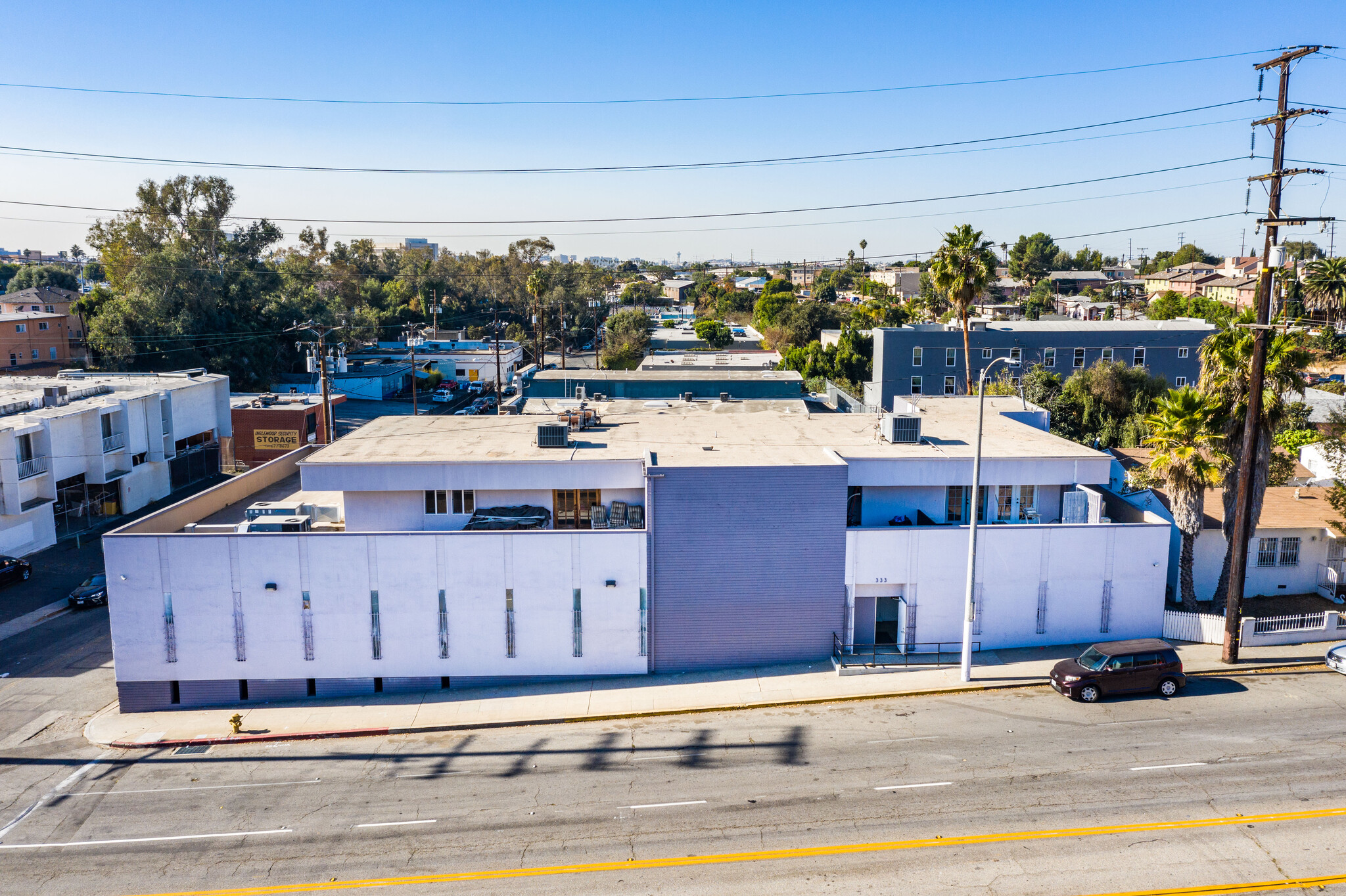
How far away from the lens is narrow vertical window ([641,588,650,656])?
2600 centimetres

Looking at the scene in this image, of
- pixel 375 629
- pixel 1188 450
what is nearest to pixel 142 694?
pixel 375 629

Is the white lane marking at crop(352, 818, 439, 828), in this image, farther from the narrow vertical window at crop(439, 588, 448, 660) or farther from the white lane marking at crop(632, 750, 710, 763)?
the narrow vertical window at crop(439, 588, 448, 660)

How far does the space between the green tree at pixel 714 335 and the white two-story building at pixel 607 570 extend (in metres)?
58.3

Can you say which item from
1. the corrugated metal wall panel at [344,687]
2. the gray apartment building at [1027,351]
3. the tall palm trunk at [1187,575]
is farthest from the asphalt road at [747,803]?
the gray apartment building at [1027,351]

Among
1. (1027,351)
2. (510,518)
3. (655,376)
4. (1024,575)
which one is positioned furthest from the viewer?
(1027,351)

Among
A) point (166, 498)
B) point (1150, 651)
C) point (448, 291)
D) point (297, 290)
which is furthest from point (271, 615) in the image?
point (448, 291)

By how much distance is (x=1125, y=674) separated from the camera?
2302cm

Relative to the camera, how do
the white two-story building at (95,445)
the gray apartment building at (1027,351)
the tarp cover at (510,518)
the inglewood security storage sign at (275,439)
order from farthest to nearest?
the gray apartment building at (1027,351)
the inglewood security storage sign at (275,439)
the white two-story building at (95,445)
the tarp cover at (510,518)

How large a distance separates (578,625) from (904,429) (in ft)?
41.3

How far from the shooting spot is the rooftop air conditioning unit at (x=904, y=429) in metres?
29.0

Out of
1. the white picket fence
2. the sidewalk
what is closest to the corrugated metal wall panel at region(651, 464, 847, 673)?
the sidewalk

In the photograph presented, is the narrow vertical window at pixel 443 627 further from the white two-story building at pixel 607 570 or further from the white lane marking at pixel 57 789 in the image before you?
the white lane marking at pixel 57 789

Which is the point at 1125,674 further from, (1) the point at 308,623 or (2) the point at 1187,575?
(1) the point at 308,623

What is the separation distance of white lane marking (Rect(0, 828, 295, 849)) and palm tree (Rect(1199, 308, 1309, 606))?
26553 mm
